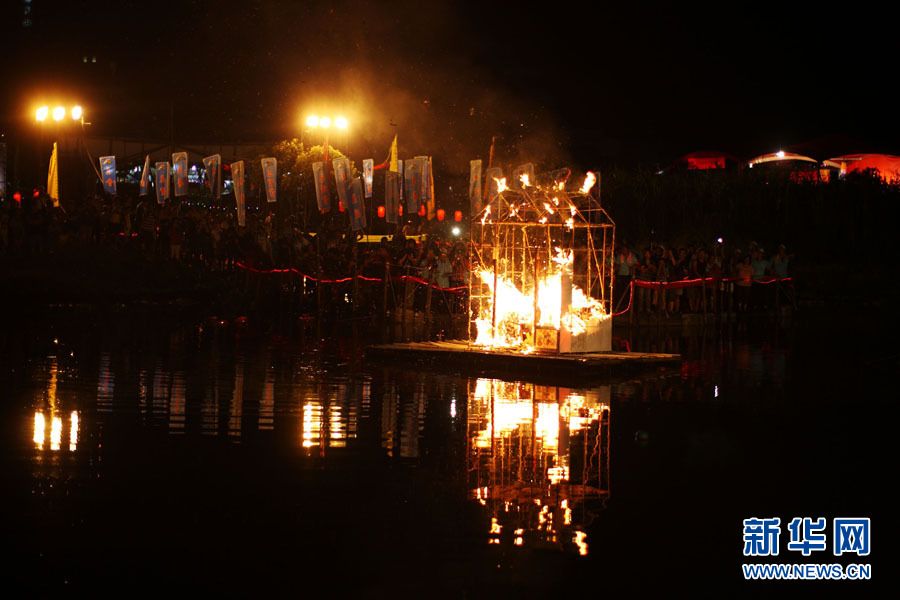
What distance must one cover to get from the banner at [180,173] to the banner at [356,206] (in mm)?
8467

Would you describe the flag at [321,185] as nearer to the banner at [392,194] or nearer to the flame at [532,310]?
the banner at [392,194]

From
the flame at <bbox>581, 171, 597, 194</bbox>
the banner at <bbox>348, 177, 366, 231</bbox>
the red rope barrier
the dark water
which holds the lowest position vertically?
the dark water

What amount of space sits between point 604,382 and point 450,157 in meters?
30.9

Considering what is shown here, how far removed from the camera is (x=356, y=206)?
3191 centimetres

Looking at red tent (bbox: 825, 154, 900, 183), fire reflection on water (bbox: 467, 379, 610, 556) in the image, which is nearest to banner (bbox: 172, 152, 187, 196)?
fire reflection on water (bbox: 467, 379, 610, 556)

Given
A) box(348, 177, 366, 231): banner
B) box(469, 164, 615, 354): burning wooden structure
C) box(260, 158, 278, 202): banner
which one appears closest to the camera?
box(469, 164, 615, 354): burning wooden structure

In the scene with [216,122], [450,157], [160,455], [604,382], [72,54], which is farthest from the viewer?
[72,54]

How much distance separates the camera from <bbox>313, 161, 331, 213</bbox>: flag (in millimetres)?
33562

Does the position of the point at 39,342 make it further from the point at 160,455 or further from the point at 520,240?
the point at 160,455

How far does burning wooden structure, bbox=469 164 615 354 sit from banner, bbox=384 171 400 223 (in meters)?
12.9

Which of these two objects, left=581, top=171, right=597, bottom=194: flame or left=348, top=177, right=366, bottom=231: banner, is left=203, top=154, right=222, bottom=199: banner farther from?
left=581, top=171, right=597, bottom=194: flame

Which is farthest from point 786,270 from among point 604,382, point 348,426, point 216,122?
point 216,122

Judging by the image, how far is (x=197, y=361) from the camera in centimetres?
1762

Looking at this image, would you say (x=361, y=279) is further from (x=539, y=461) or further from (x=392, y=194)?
(x=539, y=461)
